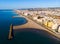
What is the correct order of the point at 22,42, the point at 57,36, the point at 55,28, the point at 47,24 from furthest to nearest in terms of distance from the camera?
the point at 47,24, the point at 55,28, the point at 57,36, the point at 22,42

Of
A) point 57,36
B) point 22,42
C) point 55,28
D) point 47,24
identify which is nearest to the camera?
point 22,42

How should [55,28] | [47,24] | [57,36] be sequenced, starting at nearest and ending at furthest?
[57,36] < [55,28] < [47,24]

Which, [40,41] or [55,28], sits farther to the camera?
[55,28]

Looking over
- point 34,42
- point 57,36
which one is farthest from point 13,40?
point 57,36

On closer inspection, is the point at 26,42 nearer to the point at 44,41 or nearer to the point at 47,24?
the point at 44,41

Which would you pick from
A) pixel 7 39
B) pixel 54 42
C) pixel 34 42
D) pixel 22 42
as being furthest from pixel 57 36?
pixel 7 39

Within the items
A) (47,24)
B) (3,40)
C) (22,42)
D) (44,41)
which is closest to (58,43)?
(44,41)

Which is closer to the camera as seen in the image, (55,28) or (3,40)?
(3,40)

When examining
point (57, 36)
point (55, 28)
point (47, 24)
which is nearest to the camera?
point (57, 36)

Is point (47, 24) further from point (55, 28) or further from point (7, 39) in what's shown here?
point (7, 39)
